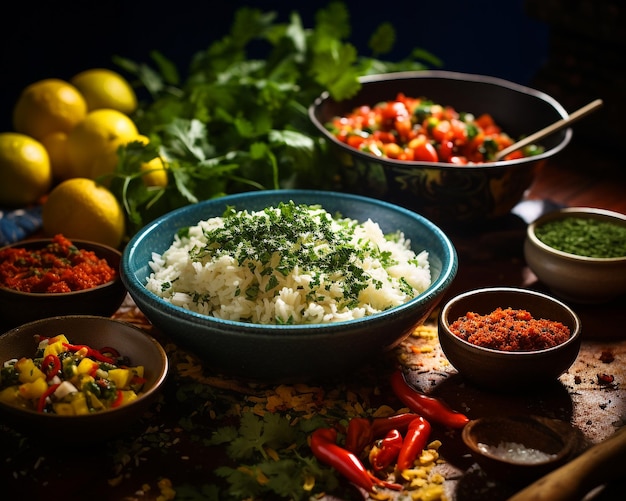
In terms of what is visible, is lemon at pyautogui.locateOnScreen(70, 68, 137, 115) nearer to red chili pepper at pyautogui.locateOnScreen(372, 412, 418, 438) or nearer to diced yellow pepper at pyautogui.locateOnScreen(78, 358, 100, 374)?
diced yellow pepper at pyautogui.locateOnScreen(78, 358, 100, 374)

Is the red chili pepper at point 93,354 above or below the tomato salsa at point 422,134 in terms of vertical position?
below

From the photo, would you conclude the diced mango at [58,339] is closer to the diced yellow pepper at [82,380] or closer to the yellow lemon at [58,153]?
the diced yellow pepper at [82,380]

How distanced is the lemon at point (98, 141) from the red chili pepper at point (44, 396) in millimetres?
1350

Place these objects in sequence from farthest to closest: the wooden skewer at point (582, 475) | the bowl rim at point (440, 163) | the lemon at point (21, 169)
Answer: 1. the lemon at point (21, 169)
2. the bowl rim at point (440, 163)
3. the wooden skewer at point (582, 475)

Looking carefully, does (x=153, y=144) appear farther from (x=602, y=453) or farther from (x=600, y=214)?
(x=602, y=453)

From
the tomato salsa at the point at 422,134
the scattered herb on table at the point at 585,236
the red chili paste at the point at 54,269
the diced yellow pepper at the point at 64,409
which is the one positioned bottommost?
the red chili paste at the point at 54,269

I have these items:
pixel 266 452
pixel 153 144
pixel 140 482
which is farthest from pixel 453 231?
pixel 140 482

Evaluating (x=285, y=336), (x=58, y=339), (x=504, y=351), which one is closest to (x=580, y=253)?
(x=504, y=351)

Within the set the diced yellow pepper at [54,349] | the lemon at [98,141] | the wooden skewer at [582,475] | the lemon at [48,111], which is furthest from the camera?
the lemon at [48,111]

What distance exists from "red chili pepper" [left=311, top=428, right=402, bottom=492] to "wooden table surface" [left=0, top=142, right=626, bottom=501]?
19 cm

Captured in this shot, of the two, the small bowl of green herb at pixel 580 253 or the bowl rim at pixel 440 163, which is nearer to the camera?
the small bowl of green herb at pixel 580 253

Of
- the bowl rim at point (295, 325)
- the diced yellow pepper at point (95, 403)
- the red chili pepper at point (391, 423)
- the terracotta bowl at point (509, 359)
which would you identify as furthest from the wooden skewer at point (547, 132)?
the diced yellow pepper at point (95, 403)

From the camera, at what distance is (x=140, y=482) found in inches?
74.4

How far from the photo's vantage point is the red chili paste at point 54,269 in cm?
242
